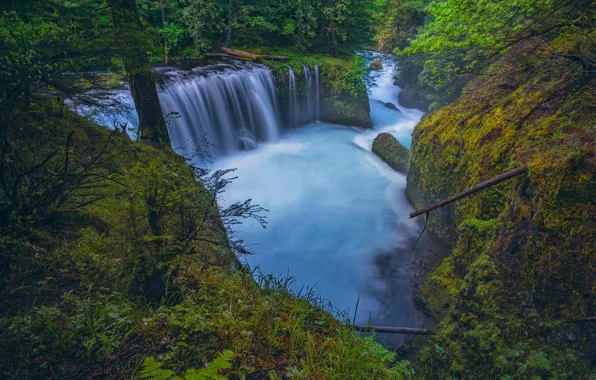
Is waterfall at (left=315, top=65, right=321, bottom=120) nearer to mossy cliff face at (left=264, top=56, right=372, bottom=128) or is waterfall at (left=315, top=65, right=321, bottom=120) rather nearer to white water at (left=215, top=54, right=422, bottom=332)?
mossy cliff face at (left=264, top=56, right=372, bottom=128)

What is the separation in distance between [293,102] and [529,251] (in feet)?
42.6

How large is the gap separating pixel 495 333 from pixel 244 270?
3.08 metres

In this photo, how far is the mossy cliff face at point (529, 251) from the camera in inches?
131

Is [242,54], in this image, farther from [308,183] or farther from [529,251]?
[529,251]

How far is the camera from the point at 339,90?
15789 millimetres

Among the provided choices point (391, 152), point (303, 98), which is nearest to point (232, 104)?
point (303, 98)

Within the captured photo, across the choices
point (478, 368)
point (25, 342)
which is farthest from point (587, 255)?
point (25, 342)

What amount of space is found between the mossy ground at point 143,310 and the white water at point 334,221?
344 centimetres

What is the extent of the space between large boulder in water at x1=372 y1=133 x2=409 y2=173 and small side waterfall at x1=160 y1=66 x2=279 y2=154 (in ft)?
15.4

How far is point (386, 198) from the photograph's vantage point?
31.0 ft

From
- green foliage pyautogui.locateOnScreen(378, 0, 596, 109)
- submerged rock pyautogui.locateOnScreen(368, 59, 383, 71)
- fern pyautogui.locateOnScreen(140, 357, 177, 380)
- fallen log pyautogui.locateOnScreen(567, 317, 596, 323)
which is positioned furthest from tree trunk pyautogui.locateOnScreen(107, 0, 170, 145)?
submerged rock pyautogui.locateOnScreen(368, 59, 383, 71)

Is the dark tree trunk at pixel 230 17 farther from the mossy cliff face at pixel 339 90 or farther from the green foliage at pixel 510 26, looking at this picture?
the green foliage at pixel 510 26

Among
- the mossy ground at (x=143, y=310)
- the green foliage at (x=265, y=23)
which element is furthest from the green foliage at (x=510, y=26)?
the green foliage at (x=265, y=23)

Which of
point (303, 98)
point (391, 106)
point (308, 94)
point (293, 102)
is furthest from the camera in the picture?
point (391, 106)
